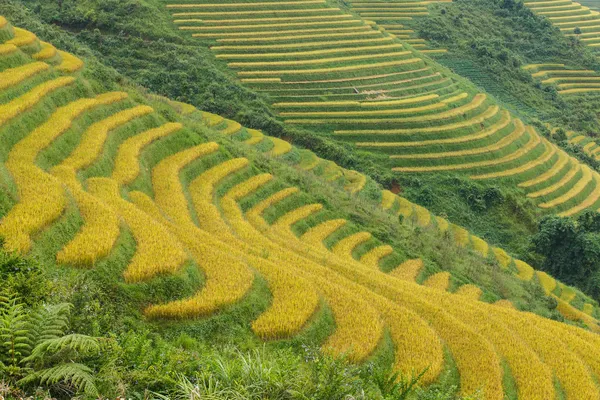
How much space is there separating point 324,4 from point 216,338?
46.5 metres

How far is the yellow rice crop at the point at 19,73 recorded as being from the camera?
15680mm

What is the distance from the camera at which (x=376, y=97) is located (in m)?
39.8

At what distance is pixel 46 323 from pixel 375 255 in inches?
521

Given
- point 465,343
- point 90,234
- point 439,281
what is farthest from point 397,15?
point 90,234

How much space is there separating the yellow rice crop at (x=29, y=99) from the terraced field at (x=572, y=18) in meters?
65.8

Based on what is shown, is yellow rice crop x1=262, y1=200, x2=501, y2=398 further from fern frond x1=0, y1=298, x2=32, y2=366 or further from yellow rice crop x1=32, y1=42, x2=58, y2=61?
yellow rice crop x1=32, y1=42, x2=58, y2=61

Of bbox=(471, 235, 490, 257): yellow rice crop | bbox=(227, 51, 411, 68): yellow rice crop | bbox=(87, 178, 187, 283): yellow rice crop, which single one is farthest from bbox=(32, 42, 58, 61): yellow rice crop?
bbox=(227, 51, 411, 68): yellow rice crop

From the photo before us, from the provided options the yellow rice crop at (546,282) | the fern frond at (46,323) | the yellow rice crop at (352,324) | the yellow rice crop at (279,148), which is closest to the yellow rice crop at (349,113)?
the yellow rice crop at (279,148)

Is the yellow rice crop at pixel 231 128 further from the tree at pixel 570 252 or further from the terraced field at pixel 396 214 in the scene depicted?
the tree at pixel 570 252

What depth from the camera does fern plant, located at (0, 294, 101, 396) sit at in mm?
4828

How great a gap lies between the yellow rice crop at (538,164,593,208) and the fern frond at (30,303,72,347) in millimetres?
33178

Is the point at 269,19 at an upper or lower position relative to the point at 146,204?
upper

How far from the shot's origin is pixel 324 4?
1982 inches

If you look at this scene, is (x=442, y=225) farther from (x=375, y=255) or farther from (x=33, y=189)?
(x=33, y=189)
